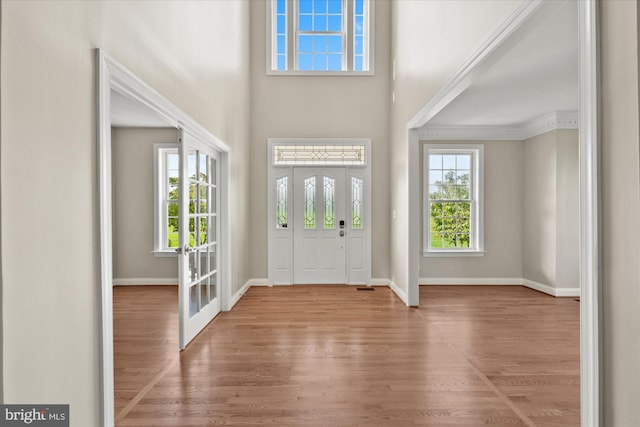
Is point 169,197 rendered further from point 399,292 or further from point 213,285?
point 399,292

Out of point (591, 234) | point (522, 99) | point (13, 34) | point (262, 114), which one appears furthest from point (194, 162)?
point (522, 99)

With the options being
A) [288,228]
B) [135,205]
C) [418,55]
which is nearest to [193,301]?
[288,228]

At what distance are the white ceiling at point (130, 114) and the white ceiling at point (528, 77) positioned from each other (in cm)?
367

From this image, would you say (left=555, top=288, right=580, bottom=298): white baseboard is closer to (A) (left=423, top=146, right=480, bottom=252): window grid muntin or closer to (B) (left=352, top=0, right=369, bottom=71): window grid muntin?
(A) (left=423, top=146, right=480, bottom=252): window grid muntin

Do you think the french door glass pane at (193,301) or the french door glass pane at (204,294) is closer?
the french door glass pane at (193,301)

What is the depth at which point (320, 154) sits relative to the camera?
259 inches

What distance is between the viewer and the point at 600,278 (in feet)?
5.37

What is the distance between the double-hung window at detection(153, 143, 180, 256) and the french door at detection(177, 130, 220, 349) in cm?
233

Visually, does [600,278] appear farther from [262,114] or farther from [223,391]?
[262,114]

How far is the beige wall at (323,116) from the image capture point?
651 centimetres

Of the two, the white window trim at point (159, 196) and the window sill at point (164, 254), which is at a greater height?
the white window trim at point (159, 196)

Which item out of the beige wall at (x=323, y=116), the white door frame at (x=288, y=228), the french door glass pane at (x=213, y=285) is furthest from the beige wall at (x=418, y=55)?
the french door glass pane at (x=213, y=285)

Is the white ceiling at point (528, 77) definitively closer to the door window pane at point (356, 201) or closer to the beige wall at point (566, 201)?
the beige wall at point (566, 201)

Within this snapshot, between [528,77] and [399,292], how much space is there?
3.14 meters
